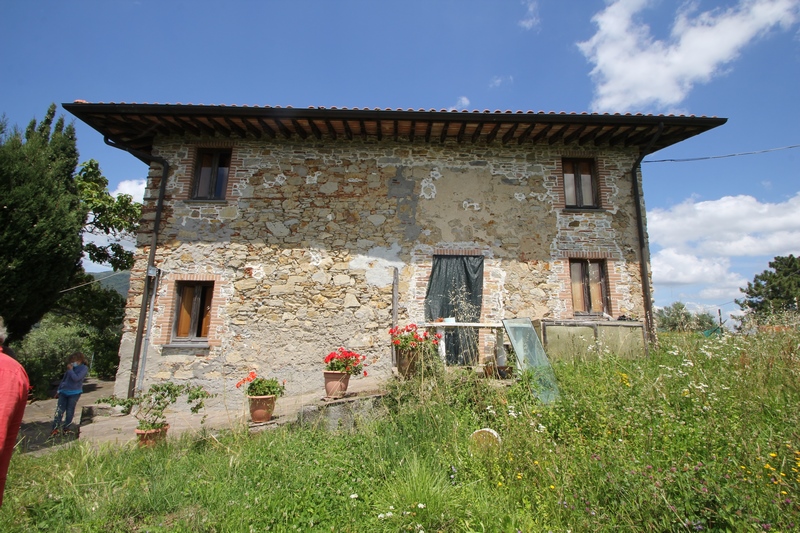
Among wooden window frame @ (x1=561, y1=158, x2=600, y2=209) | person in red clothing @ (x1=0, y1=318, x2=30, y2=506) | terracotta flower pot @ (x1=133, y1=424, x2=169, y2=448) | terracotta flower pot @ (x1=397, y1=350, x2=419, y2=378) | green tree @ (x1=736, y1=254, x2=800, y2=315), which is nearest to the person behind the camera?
person in red clothing @ (x1=0, y1=318, x2=30, y2=506)

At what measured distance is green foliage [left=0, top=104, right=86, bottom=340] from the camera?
23.5 ft

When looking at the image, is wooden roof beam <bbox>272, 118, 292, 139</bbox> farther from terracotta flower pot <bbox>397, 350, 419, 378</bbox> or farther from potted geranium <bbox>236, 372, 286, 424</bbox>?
terracotta flower pot <bbox>397, 350, 419, 378</bbox>

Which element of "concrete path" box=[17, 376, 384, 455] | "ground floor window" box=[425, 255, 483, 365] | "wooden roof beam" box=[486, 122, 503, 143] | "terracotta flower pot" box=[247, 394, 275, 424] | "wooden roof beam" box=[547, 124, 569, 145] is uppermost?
"wooden roof beam" box=[547, 124, 569, 145]

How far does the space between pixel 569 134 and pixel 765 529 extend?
762cm

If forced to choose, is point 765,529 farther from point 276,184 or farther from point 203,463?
point 276,184

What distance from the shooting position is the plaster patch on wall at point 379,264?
7.89m

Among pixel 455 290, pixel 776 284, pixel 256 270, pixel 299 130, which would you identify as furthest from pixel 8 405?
pixel 776 284

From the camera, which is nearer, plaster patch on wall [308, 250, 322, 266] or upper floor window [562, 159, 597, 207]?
plaster patch on wall [308, 250, 322, 266]

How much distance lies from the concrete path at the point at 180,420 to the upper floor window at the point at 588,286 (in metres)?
4.61

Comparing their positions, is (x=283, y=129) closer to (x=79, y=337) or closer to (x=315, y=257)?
(x=315, y=257)

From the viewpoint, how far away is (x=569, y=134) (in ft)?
26.9

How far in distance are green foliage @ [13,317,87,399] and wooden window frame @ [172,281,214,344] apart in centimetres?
688

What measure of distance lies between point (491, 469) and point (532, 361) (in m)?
2.28

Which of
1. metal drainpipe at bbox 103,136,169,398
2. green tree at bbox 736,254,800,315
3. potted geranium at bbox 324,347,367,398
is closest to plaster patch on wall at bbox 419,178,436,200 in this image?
potted geranium at bbox 324,347,367,398
